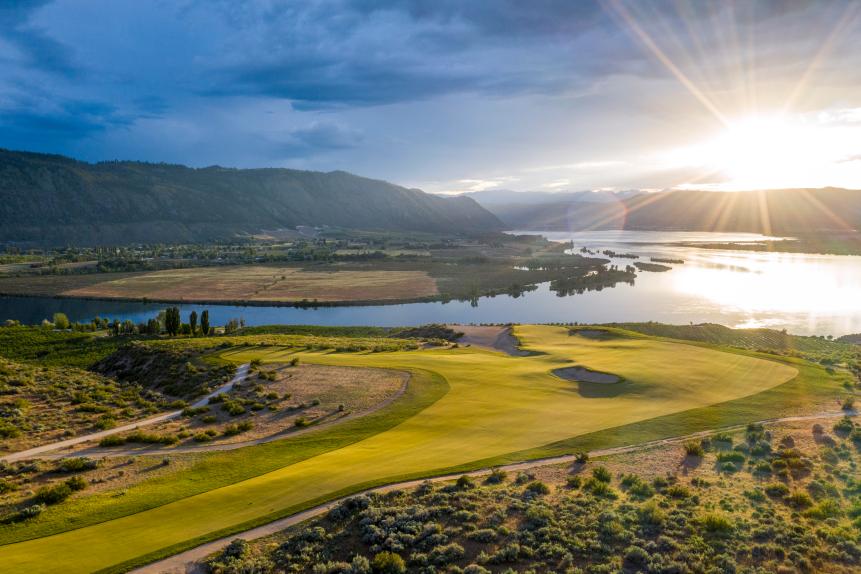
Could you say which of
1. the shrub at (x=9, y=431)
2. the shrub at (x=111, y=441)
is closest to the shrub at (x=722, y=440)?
the shrub at (x=111, y=441)

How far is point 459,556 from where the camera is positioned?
37.5ft

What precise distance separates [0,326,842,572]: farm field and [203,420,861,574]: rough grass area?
1.60 metres

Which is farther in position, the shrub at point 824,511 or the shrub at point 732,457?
the shrub at point 732,457

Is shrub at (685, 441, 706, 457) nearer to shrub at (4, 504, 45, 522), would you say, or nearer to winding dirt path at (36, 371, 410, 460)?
winding dirt path at (36, 371, 410, 460)

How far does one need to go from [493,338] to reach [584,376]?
786 inches

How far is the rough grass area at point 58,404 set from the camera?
70.1 ft

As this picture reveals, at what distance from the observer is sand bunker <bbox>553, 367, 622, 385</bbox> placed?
2783 cm

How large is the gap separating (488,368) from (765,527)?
19143 millimetres

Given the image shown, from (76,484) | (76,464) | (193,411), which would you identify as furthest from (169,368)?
(76,484)

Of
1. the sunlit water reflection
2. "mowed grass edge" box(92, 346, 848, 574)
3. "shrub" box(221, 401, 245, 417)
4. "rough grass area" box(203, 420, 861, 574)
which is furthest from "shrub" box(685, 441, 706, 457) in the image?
the sunlit water reflection

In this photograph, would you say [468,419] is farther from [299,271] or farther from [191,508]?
[299,271]

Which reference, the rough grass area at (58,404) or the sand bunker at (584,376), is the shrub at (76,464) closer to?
the rough grass area at (58,404)

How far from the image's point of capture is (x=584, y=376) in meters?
28.9

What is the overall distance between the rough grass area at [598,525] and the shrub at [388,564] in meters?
0.03
